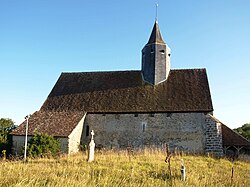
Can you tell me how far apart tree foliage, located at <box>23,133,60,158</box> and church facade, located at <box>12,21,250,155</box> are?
3.09ft

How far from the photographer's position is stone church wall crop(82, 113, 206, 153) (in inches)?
693

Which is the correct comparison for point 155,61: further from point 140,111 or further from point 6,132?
point 6,132

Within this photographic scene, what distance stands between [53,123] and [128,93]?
6295 mm

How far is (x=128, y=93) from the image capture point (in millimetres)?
20203

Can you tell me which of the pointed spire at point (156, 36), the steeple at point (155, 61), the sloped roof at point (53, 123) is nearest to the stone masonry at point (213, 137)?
the steeple at point (155, 61)

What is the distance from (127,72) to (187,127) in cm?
772

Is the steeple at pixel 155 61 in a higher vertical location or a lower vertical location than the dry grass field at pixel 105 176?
higher

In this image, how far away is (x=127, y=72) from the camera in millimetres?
22484

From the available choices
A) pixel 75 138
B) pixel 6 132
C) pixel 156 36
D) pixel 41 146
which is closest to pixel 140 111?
pixel 75 138

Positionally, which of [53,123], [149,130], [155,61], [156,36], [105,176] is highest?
[156,36]

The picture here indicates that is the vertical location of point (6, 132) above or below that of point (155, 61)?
below

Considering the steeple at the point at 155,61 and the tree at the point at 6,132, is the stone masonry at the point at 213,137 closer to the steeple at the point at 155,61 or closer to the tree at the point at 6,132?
the steeple at the point at 155,61

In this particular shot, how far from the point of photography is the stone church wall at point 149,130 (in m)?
17.6

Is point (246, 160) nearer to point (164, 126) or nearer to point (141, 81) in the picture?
point (164, 126)
